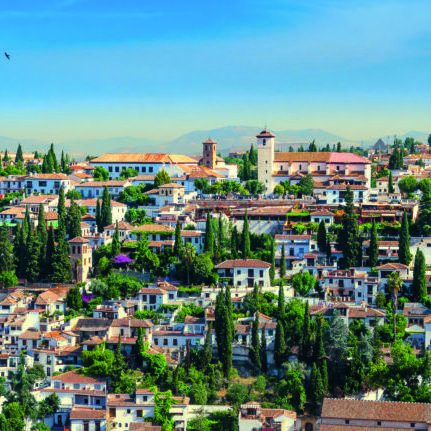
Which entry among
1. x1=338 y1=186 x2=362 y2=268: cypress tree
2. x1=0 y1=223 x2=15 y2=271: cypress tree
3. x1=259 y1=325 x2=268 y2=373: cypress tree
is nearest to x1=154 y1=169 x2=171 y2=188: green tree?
x1=0 y1=223 x2=15 y2=271: cypress tree

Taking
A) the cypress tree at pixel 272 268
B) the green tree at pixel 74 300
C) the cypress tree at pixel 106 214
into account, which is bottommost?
the green tree at pixel 74 300

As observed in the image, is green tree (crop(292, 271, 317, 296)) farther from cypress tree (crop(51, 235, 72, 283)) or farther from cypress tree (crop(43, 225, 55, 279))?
cypress tree (crop(43, 225, 55, 279))

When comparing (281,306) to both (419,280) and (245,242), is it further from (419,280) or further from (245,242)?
(245,242)

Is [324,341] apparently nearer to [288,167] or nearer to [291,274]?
[291,274]

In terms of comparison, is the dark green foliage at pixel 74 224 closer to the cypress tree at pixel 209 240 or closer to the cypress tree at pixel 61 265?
the cypress tree at pixel 61 265

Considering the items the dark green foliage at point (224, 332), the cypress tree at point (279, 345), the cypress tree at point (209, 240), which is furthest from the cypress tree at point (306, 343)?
the cypress tree at point (209, 240)

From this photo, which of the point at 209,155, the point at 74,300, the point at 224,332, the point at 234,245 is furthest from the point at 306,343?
the point at 209,155

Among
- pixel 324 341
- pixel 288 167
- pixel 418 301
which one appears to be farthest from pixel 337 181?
pixel 324 341
